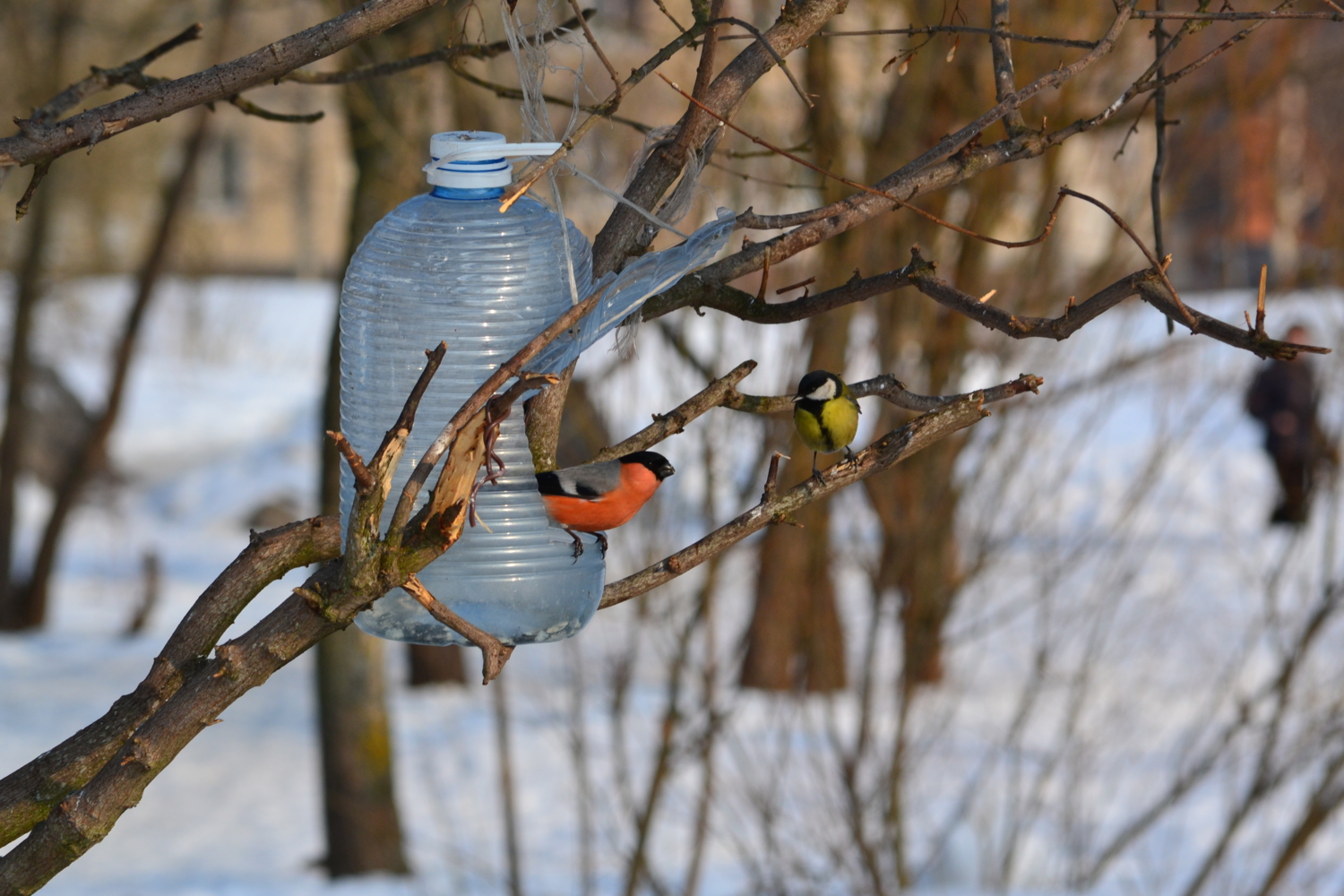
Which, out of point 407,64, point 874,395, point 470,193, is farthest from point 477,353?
point 407,64

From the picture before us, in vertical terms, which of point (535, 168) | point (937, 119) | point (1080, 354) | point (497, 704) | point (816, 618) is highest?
point (937, 119)

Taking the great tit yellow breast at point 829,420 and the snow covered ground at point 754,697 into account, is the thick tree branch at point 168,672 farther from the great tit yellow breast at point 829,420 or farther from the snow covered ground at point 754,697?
the snow covered ground at point 754,697

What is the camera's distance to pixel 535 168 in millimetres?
1856

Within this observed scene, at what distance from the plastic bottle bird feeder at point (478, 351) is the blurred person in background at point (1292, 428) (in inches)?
194

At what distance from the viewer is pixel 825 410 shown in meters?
2.00

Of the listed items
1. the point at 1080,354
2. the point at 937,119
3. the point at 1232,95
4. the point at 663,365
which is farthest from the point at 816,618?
the point at 1232,95

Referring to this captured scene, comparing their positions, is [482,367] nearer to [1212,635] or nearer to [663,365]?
[663,365]

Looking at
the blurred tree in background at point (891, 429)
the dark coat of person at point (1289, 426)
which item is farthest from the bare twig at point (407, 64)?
the dark coat of person at point (1289, 426)

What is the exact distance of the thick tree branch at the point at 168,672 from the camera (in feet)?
6.39

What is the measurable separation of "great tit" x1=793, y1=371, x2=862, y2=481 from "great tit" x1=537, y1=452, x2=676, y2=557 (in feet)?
0.73

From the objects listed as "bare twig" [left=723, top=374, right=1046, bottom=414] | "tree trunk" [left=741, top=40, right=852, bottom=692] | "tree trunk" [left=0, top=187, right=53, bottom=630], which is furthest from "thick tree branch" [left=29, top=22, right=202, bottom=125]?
"tree trunk" [left=0, top=187, right=53, bottom=630]

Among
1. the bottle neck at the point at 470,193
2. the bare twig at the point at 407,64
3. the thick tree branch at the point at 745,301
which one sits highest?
the bare twig at the point at 407,64

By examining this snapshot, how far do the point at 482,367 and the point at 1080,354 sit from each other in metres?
4.98

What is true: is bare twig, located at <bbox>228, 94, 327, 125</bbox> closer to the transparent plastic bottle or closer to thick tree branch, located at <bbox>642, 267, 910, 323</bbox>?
the transparent plastic bottle
